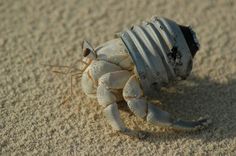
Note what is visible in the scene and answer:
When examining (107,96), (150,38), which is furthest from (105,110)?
(150,38)

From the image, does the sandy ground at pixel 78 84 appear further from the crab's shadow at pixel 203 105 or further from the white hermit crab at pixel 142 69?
the white hermit crab at pixel 142 69

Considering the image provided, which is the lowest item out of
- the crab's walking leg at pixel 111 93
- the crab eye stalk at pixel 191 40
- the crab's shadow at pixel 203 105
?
the crab's shadow at pixel 203 105

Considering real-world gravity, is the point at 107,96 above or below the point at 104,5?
below

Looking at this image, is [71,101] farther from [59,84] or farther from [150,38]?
[150,38]

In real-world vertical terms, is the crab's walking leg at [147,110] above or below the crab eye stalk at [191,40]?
below

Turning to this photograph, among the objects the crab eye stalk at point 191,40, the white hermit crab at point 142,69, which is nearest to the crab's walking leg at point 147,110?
the white hermit crab at point 142,69

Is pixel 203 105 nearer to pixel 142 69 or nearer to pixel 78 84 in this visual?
pixel 142 69

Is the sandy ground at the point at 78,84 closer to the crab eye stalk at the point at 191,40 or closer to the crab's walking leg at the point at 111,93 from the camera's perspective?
the crab's walking leg at the point at 111,93
